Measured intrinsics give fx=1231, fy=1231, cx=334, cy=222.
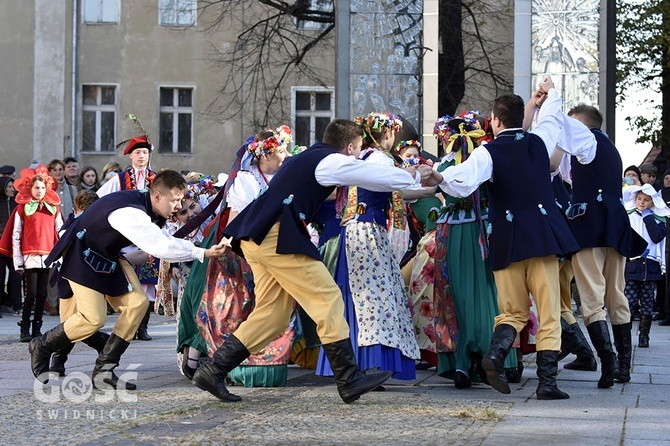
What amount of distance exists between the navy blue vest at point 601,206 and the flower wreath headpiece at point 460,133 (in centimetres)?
71

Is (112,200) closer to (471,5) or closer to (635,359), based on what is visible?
(635,359)

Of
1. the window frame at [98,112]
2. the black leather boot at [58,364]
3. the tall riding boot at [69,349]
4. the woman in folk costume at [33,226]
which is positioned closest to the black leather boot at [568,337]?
the tall riding boot at [69,349]

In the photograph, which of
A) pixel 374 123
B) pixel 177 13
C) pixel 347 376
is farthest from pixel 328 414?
pixel 177 13

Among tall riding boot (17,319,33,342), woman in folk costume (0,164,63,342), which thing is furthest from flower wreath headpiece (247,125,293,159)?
woman in folk costume (0,164,63,342)

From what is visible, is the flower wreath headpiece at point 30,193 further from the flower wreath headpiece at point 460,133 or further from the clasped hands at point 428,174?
the clasped hands at point 428,174

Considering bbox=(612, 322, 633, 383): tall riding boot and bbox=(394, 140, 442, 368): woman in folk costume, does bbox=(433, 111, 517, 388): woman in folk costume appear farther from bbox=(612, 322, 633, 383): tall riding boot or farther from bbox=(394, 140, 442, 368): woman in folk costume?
bbox=(612, 322, 633, 383): tall riding boot

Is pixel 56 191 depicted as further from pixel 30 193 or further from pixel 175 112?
pixel 175 112

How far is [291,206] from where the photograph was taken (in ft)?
24.0

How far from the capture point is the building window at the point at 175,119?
31938 mm

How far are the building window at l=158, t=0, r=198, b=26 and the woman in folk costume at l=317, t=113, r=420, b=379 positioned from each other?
24064 mm

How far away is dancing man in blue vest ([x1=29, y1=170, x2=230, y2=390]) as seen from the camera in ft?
26.0

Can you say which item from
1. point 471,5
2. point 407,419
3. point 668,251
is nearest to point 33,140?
point 471,5

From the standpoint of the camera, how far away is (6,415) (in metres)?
6.79

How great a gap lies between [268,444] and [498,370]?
1.89m
